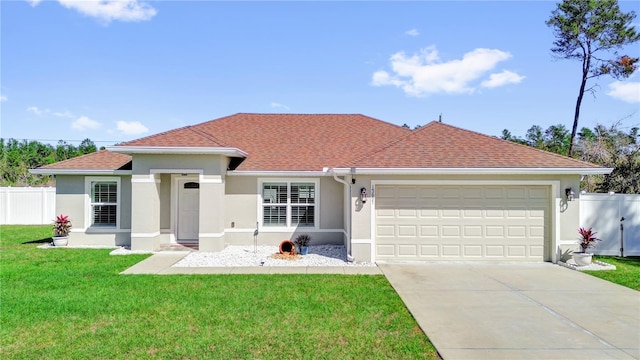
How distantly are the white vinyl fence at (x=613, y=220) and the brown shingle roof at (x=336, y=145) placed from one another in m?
2.37

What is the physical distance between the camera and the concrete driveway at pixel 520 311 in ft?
16.7

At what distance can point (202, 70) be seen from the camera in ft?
60.4

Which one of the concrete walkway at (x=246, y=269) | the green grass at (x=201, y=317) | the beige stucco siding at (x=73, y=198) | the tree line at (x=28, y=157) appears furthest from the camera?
the tree line at (x=28, y=157)

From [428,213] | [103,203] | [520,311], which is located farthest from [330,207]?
[103,203]

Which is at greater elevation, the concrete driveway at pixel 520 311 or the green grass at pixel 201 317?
the green grass at pixel 201 317

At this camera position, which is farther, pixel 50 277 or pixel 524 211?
pixel 524 211

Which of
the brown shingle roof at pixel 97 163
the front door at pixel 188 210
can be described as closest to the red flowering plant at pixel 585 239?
the front door at pixel 188 210

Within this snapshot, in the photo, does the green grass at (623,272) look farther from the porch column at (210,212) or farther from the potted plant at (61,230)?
the potted plant at (61,230)

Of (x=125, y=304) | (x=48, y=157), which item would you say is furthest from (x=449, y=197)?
(x=48, y=157)

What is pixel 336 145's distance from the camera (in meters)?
15.5

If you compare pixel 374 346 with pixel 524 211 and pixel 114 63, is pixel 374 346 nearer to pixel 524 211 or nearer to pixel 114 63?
pixel 524 211

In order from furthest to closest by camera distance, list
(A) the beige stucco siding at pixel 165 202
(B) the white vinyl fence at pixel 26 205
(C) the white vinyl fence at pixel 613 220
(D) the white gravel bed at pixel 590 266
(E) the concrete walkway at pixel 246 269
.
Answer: (B) the white vinyl fence at pixel 26 205 < (A) the beige stucco siding at pixel 165 202 < (C) the white vinyl fence at pixel 613 220 < (D) the white gravel bed at pixel 590 266 < (E) the concrete walkway at pixel 246 269

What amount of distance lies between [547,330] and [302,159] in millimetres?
10025

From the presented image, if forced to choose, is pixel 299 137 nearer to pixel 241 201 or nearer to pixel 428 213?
pixel 241 201
